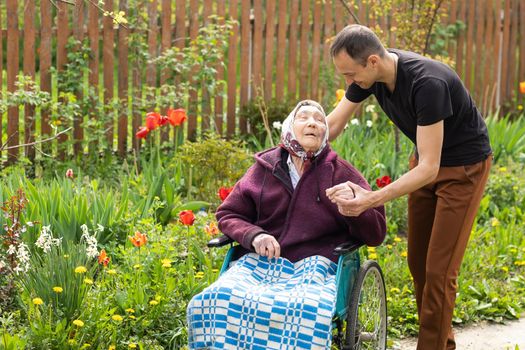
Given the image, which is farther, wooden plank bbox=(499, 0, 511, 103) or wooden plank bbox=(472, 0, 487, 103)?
wooden plank bbox=(499, 0, 511, 103)

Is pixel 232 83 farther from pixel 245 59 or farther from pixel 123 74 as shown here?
pixel 123 74

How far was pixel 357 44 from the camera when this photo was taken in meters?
3.90

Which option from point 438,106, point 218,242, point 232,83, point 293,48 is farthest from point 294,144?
point 293,48

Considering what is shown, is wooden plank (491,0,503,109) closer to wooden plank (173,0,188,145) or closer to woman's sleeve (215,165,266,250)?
wooden plank (173,0,188,145)

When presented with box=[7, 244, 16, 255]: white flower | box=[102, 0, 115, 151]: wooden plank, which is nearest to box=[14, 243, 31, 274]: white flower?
box=[7, 244, 16, 255]: white flower

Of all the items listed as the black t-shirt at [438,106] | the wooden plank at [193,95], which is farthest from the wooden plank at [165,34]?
the black t-shirt at [438,106]

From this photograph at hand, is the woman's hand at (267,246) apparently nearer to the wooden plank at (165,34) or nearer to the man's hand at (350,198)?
the man's hand at (350,198)

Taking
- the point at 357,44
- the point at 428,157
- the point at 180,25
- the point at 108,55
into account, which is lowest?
the point at 108,55

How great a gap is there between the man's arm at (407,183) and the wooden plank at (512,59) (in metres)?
→ 6.50

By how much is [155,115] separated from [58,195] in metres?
1.04

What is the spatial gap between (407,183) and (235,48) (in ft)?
14.4

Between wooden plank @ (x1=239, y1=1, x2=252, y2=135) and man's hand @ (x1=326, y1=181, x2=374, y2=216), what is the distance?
4188 millimetres

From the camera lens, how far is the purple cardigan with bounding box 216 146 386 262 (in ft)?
13.5

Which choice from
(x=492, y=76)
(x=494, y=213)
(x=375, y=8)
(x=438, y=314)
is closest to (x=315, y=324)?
(x=438, y=314)
